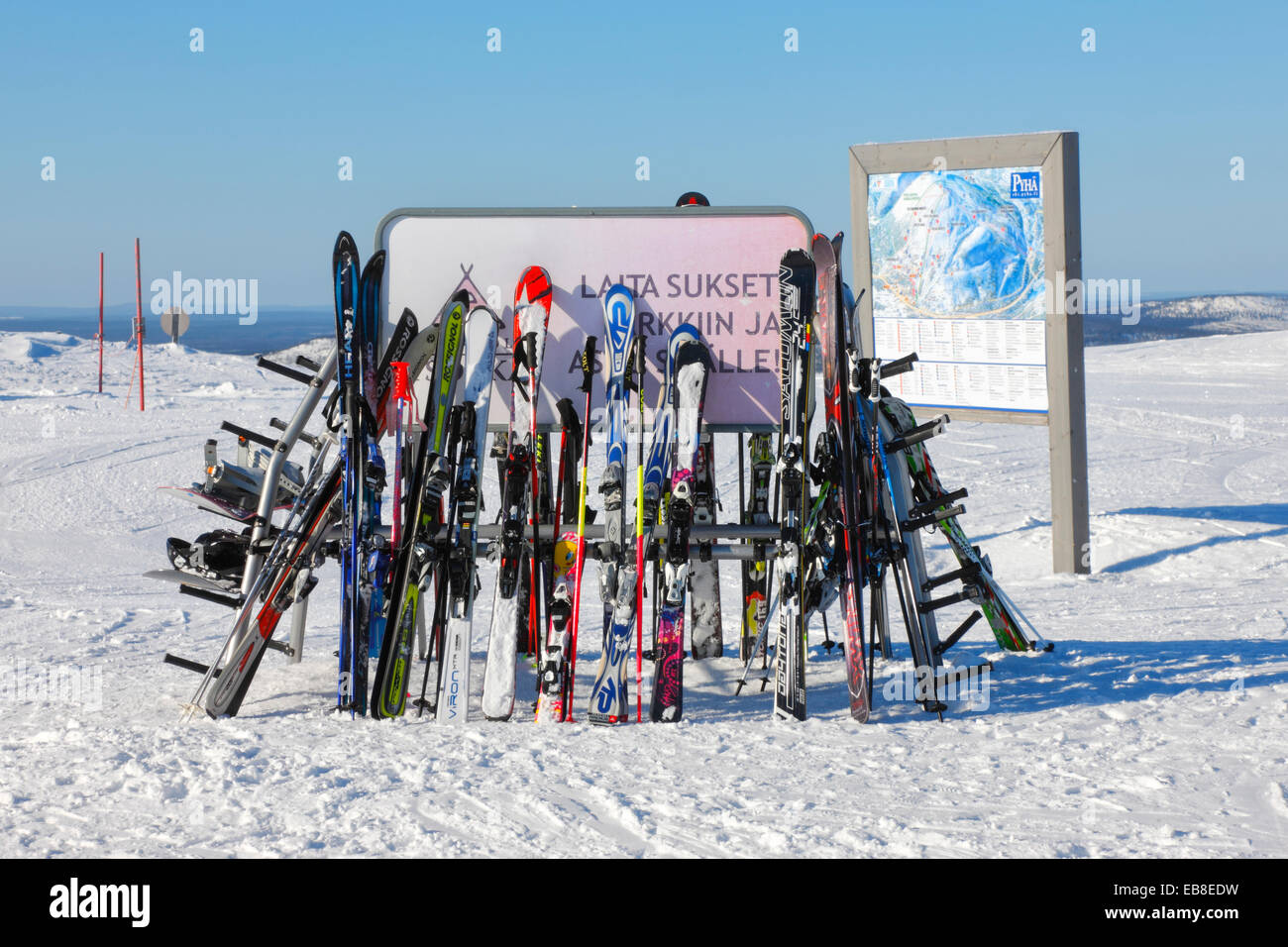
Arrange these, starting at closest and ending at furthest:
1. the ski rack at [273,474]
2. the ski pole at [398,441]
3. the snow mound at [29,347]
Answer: the ski pole at [398,441], the ski rack at [273,474], the snow mound at [29,347]

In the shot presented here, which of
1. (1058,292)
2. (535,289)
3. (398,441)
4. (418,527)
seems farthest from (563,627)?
(1058,292)

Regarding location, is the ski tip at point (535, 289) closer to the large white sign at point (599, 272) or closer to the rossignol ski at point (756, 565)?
the large white sign at point (599, 272)

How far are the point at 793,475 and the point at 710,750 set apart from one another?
3.77 feet

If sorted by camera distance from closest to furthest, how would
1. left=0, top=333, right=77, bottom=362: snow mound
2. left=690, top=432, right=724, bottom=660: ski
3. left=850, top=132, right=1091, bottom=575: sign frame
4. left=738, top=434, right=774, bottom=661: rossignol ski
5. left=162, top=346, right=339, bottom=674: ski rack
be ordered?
left=162, top=346, right=339, bottom=674: ski rack → left=738, top=434, right=774, bottom=661: rossignol ski → left=690, top=432, right=724, bottom=660: ski → left=850, top=132, right=1091, bottom=575: sign frame → left=0, top=333, right=77, bottom=362: snow mound

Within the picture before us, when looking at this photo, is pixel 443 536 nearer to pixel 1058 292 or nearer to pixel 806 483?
pixel 806 483

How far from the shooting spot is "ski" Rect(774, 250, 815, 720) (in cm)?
459

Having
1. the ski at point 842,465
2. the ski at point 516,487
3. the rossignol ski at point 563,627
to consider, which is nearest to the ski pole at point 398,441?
the ski at point 516,487

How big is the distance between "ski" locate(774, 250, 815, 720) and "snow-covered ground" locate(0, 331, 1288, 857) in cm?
20

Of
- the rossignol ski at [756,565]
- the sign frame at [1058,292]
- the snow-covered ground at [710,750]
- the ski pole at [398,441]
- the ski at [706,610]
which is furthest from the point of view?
the sign frame at [1058,292]

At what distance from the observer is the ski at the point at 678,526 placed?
15.1 feet

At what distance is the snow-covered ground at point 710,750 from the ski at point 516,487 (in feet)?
0.67

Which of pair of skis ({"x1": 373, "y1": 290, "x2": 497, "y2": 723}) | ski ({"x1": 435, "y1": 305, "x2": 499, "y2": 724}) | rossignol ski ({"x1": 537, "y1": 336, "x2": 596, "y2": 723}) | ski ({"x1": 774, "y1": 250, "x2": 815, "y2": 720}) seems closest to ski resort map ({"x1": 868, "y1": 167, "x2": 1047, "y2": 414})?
ski ({"x1": 774, "y1": 250, "x2": 815, "y2": 720})

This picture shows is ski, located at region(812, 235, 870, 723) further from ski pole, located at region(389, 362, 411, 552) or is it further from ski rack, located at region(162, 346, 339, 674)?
ski rack, located at region(162, 346, 339, 674)
